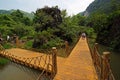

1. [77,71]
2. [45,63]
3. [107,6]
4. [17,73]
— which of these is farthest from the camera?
[107,6]

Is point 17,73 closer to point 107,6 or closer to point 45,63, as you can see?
point 45,63

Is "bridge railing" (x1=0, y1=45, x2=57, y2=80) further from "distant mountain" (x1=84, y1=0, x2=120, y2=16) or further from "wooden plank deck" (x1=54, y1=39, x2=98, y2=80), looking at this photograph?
"distant mountain" (x1=84, y1=0, x2=120, y2=16)

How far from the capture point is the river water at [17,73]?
9327mm

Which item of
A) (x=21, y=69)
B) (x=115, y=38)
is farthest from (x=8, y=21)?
(x=21, y=69)

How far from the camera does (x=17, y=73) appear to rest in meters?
9.91

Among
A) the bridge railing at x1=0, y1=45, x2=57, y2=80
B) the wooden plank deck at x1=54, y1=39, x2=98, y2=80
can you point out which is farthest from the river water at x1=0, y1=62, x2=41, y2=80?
the wooden plank deck at x1=54, y1=39, x2=98, y2=80

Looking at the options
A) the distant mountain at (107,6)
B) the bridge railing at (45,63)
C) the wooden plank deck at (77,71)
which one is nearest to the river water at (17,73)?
the bridge railing at (45,63)

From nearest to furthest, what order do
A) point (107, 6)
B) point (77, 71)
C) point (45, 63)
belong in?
1. point (77, 71)
2. point (45, 63)
3. point (107, 6)

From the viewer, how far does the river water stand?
9327 mm

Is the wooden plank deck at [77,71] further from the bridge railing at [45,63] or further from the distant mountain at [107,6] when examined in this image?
the distant mountain at [107,6]

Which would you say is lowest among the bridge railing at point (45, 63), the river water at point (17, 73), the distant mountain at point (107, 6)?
the river water at point (17, 73)

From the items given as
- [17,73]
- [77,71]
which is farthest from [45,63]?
[17,73]

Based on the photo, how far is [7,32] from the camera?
730 inches

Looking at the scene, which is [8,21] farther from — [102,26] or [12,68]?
[12,68]
